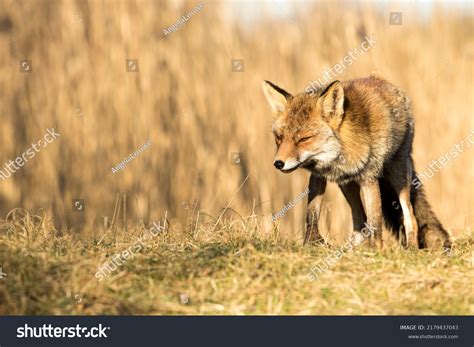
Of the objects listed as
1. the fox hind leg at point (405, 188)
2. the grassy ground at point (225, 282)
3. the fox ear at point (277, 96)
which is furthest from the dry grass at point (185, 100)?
the grassy ground at point (225, 282)

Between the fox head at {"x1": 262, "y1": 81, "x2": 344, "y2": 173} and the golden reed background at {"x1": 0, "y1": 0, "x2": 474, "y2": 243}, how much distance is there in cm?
216

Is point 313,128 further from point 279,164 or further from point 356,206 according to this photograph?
point 356,206

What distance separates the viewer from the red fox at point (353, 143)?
18.5 ft

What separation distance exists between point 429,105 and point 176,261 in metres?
5.84

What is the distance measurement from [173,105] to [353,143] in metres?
3.27

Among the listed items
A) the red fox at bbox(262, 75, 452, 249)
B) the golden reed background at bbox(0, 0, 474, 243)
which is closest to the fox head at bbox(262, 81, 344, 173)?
the red fox at bbox(262, 75, 452, 249)

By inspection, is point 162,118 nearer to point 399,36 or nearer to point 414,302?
point 399,36

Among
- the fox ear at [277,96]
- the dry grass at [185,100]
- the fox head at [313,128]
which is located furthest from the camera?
the dry grass at [185,100]

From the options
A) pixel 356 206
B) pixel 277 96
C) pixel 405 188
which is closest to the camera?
pixel 277 96

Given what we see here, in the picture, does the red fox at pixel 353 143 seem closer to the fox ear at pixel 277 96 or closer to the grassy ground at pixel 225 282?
the fox ear at pixel 277 96

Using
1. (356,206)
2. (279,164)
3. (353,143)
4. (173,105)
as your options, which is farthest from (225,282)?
(173,105)

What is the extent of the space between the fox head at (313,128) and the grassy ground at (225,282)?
86 centimetres

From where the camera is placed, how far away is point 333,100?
5703 millimetres

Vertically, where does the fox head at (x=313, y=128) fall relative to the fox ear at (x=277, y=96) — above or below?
below
